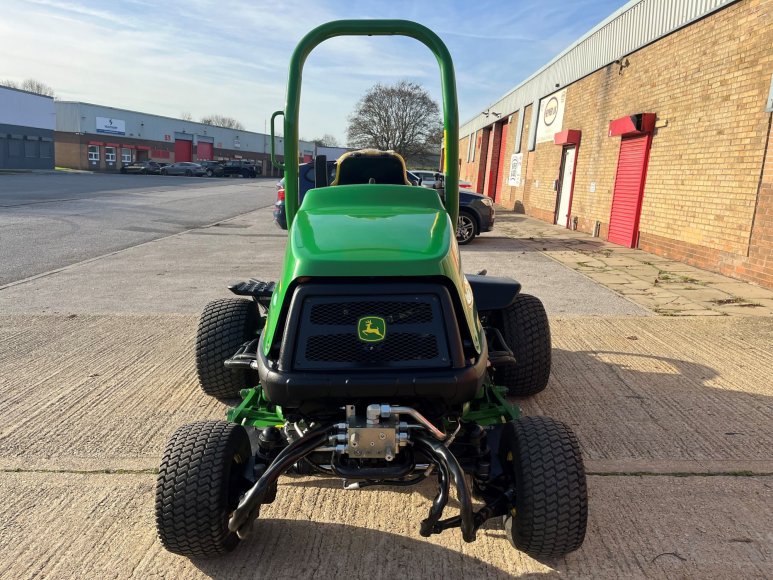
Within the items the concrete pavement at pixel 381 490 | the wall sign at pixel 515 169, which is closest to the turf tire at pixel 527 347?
the concrete pavement at pixel 381 490

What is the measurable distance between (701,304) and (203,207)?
16901mm

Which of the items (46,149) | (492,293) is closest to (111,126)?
(46,149)

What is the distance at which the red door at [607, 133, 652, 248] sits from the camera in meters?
11.2

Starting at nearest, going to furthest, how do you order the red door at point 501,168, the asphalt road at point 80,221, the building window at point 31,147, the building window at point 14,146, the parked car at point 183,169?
1. the asphalt road at point 80,221
2. the red door at point 501,168
3. the building window at point 14,146
4. the building window at point 31,147
5. the parked car at point 183,169

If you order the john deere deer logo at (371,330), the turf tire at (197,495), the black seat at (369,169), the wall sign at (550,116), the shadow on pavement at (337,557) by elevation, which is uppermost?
the wall sign at (550,116)

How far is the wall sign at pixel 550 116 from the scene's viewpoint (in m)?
17.1

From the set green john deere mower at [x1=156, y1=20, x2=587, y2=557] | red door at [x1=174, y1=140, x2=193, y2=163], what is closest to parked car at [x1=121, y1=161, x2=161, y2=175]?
red door at [x1=174, y1=140, x2=193, y2=163]

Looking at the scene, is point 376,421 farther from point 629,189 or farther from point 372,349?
point 629,189

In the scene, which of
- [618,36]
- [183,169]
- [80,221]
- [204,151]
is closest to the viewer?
[618,36]

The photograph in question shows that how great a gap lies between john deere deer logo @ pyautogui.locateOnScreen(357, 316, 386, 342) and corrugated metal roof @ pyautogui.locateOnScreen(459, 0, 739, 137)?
892 centimetres

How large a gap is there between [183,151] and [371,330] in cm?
6857

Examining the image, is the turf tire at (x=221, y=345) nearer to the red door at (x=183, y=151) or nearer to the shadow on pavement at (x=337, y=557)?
the shadow on pavement at (x=337, y=557)

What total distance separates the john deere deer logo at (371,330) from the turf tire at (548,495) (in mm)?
687

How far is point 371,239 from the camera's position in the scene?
2541 mm
